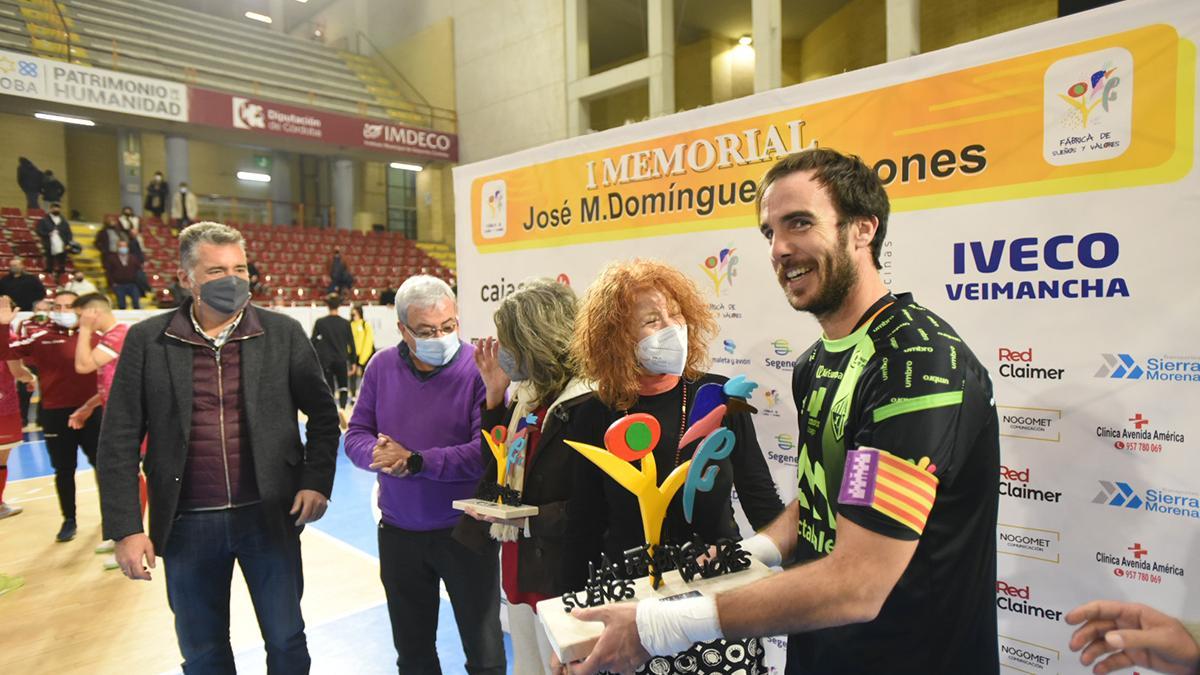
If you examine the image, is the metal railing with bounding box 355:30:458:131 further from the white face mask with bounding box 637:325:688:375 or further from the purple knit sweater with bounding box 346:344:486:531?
the white face mask with bounding box 637:325:688:375

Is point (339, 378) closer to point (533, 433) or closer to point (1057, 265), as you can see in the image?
point (533, 433)

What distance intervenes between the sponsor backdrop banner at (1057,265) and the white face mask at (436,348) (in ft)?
3.58

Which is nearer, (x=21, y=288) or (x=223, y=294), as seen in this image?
(x=223, y=294)

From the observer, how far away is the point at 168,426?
2133 mm

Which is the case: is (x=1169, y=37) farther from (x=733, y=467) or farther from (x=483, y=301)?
(x=483, y=301)

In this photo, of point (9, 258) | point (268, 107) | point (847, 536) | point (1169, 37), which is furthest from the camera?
point (268, 107)

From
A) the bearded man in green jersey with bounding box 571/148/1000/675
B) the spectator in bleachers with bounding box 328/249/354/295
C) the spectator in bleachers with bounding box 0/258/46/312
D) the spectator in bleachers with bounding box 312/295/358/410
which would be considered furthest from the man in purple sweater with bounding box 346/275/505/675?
the spectator in bleachers with bounding box 328/249/354/295

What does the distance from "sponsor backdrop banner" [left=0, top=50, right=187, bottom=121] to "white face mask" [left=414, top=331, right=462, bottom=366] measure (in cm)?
1294

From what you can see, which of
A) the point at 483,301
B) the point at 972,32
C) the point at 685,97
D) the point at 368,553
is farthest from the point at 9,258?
the point at 972,32

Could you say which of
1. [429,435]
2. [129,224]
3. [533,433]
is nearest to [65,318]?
[429,435]

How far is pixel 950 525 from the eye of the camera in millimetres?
1119

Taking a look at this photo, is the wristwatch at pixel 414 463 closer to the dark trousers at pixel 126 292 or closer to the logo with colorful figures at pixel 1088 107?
the logo with colorful figures at pixel 1088 107

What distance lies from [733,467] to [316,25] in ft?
82.1

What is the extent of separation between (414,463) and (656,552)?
42.5 inches
